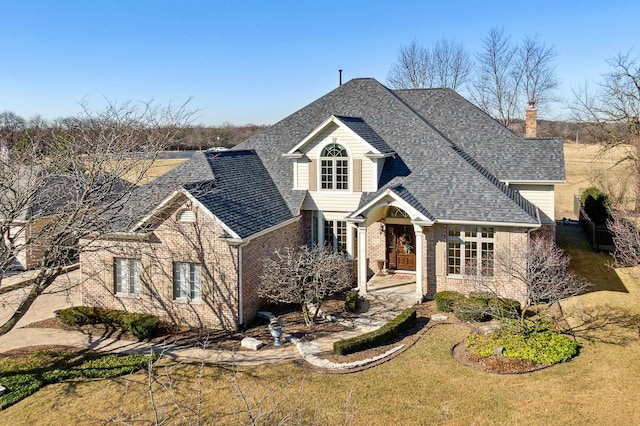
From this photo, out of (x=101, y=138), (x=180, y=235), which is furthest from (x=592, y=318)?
(x=101, y=138)

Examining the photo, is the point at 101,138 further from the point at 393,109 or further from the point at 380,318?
the point at 393,109

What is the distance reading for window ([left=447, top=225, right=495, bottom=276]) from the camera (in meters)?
20.1

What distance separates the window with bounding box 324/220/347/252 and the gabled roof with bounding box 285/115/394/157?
12.0 ft

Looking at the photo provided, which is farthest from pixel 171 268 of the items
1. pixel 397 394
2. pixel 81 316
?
pixel 397 394

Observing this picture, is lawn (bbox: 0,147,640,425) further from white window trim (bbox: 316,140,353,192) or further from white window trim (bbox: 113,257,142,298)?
white window trim (bbox: 316,140,353,192)

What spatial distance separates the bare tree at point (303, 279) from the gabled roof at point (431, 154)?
383 cm

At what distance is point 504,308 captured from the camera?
17.7 m

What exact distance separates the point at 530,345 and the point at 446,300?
4367 millimetres

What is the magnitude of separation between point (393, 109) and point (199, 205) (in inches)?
492

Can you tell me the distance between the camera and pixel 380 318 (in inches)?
742

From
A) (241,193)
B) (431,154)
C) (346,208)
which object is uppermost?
(431,154)

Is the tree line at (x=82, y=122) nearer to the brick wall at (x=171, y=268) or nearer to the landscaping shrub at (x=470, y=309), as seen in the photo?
the brick wall at (x=171, y=268)

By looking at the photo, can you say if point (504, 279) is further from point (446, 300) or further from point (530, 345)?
point (530, 345)

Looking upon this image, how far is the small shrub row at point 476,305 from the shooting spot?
666 inches
